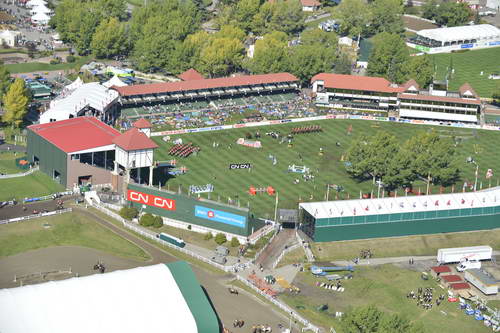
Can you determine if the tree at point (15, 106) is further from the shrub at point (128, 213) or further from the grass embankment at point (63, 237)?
the shrub at point (128, 213)

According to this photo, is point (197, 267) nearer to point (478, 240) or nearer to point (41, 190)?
point (41, 190)

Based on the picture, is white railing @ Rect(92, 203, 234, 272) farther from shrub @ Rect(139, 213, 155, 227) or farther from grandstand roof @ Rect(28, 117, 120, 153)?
grandstand roof @ Rect(28, 117, 120, 153)

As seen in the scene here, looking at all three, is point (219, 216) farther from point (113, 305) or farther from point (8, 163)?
point (8, 163)

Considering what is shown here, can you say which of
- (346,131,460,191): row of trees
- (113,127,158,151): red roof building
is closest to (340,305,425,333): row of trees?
(113,127,158,151): red roof building

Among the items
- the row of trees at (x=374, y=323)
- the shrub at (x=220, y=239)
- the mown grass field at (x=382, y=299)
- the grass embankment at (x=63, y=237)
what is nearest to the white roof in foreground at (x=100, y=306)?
the row of trees at (x=374, y=323)

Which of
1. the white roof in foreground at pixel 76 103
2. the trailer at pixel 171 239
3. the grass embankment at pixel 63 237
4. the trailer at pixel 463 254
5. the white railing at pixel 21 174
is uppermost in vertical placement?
the white roof in foreground at pixel 76 103
